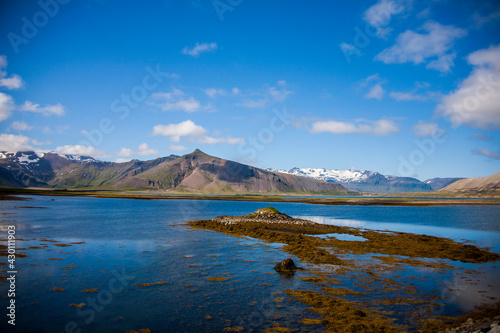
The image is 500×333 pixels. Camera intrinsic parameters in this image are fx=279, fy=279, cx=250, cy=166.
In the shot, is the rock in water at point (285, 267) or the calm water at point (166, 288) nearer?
the calm water at point (166, 288)

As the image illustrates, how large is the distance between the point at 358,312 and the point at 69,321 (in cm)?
1602

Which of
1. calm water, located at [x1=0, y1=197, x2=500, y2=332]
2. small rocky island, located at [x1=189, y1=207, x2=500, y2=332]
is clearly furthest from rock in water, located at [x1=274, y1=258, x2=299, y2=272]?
calm water, located at [x1=0, y1=197, x2=500, y2=332]

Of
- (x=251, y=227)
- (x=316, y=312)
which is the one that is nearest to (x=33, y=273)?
(x=316, y=312)

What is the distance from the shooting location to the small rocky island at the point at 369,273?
15.3m

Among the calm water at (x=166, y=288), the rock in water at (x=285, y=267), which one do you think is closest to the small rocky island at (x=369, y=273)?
the rock in water at (x=285, y=267)

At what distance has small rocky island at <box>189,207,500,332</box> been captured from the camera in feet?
50.3

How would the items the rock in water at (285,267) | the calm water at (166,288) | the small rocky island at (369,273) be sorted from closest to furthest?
the calm water at (166,288), the small rocky island at (369,273), the rock in water at (285,267)

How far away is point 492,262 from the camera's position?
28.8 meters

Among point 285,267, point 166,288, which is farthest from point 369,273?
point 166,288

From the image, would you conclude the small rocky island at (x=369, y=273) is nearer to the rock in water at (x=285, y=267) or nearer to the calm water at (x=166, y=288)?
the rock in water at (x=285, y=267)

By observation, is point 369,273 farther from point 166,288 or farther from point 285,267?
point 166,288

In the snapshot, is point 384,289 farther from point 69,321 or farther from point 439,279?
point 69,321

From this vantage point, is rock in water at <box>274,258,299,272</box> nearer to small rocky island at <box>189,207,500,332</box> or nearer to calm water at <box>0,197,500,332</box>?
small rocky island at <box>189,207,500,332</box>

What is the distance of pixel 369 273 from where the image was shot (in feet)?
80.9
